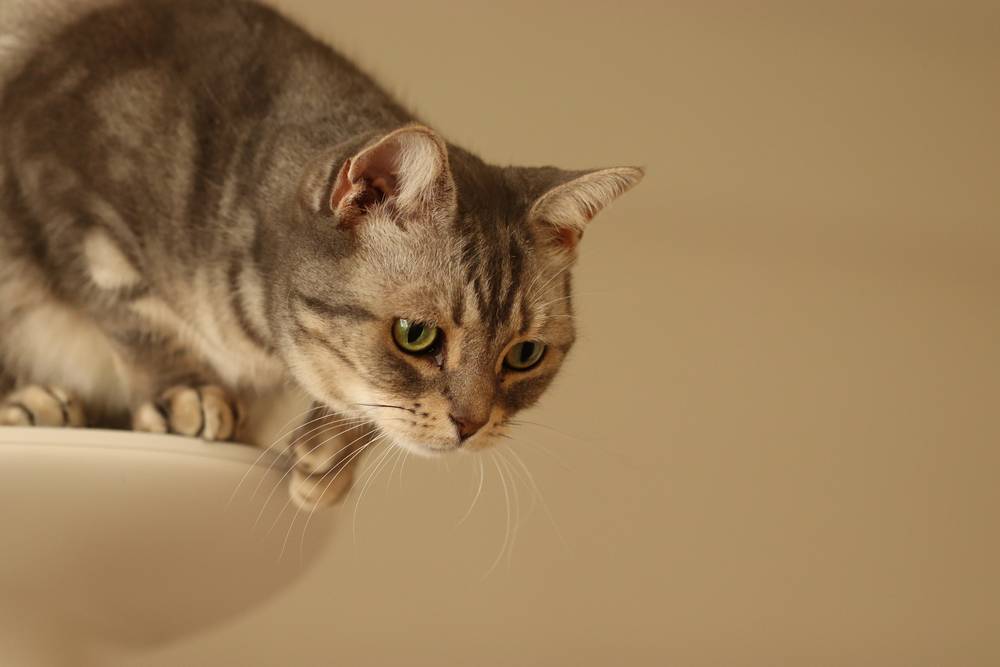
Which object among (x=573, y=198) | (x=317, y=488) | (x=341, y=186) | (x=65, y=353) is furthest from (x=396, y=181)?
(x=65, y=353)

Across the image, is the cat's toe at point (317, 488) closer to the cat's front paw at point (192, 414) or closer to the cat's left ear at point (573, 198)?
the cat's front paw at point (192, 414)

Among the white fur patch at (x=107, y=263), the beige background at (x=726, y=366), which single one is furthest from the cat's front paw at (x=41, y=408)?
the beige background at (x=726, y=366)

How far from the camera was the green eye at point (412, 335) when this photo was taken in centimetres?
96

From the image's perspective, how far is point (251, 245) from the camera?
3.53 ft

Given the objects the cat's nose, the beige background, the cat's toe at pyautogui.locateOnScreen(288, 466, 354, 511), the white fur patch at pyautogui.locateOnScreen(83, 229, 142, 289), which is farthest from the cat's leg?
the beige background

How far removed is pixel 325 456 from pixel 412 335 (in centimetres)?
18

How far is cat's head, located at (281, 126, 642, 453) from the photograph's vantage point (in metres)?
0.96

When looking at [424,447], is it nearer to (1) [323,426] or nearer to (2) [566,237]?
(1) [323,426]

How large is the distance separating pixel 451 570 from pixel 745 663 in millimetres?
414

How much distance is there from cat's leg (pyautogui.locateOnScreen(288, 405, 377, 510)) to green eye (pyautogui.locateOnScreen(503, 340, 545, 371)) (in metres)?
0.15

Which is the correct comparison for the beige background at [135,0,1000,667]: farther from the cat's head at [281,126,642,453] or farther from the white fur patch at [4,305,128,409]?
the cat's head at [281,126,642,453]

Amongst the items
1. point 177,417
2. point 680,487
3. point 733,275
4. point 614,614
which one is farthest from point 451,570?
point 733,275

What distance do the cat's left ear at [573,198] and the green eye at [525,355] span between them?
0.11 m

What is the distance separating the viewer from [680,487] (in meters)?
1.59
